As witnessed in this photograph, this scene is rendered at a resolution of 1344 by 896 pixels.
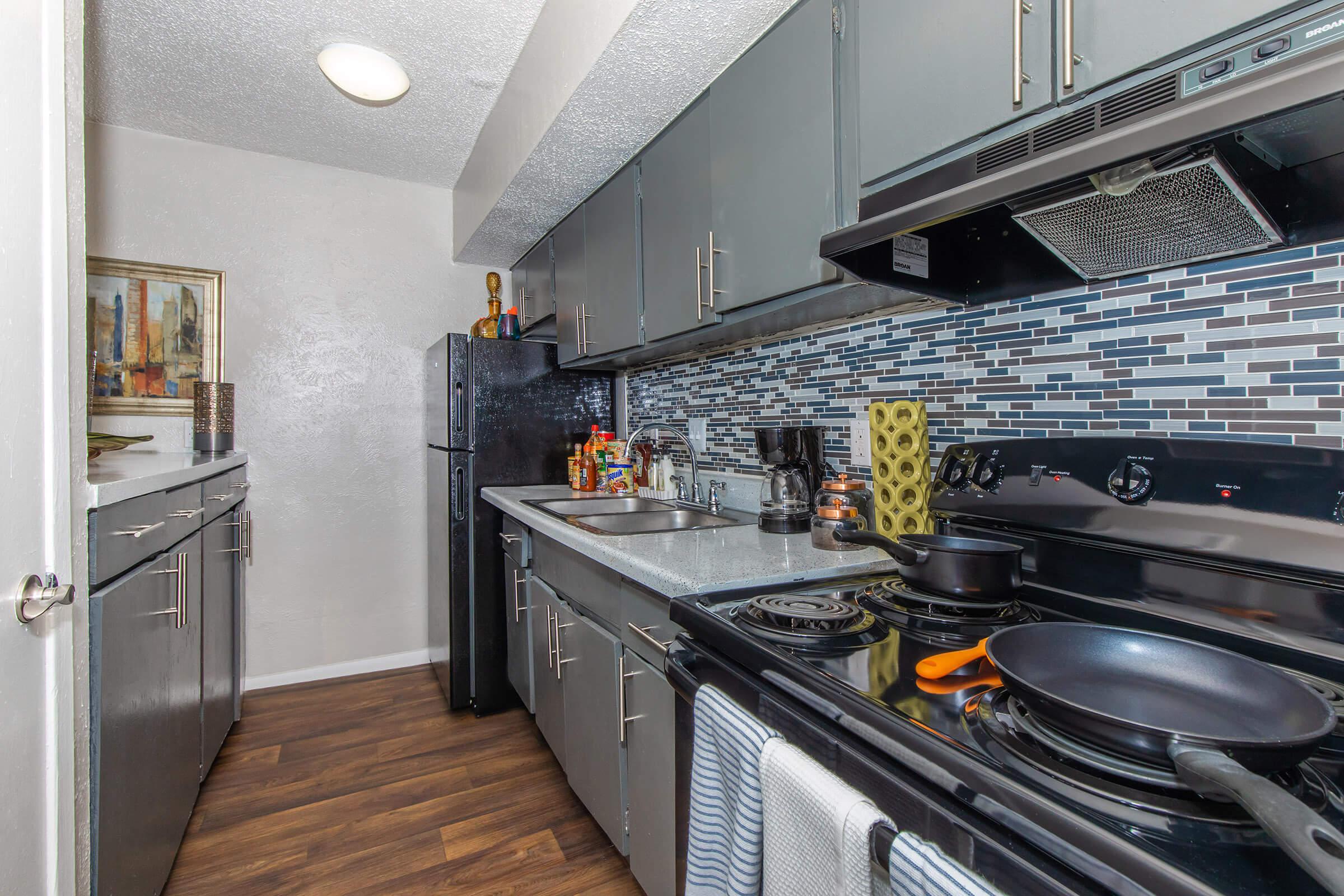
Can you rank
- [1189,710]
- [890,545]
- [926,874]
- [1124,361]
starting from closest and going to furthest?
1. [926,874]
2. [1189,710]
3. [890,545]
4. [1124,361]

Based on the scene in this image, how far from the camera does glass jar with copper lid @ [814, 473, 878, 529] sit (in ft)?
4.74

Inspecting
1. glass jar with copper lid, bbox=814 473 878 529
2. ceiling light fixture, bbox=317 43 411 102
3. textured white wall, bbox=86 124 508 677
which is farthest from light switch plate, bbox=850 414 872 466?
textured white wall, bbox=86 124 508 677

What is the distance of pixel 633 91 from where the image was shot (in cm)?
171

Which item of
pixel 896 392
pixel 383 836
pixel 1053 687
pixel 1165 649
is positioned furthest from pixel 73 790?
pixel 896 392

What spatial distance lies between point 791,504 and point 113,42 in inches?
109

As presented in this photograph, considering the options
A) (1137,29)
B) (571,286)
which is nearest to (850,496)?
(1137,29)

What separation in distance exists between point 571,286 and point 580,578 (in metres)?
1.36

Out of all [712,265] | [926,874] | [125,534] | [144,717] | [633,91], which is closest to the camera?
[926,874]

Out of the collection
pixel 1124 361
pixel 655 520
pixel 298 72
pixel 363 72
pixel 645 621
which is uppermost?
pixel 298 72

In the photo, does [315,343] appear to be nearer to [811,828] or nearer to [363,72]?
[363,72]

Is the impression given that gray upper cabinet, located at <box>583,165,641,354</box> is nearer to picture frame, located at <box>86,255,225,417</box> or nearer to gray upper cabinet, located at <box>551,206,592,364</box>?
gray upper cabinet, located at <box>551,206,592,364</box>

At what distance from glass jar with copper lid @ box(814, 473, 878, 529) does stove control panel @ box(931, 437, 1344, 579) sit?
0.96 ft

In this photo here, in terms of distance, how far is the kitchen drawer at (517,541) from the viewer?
225 cm

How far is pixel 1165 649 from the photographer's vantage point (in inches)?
26.4
